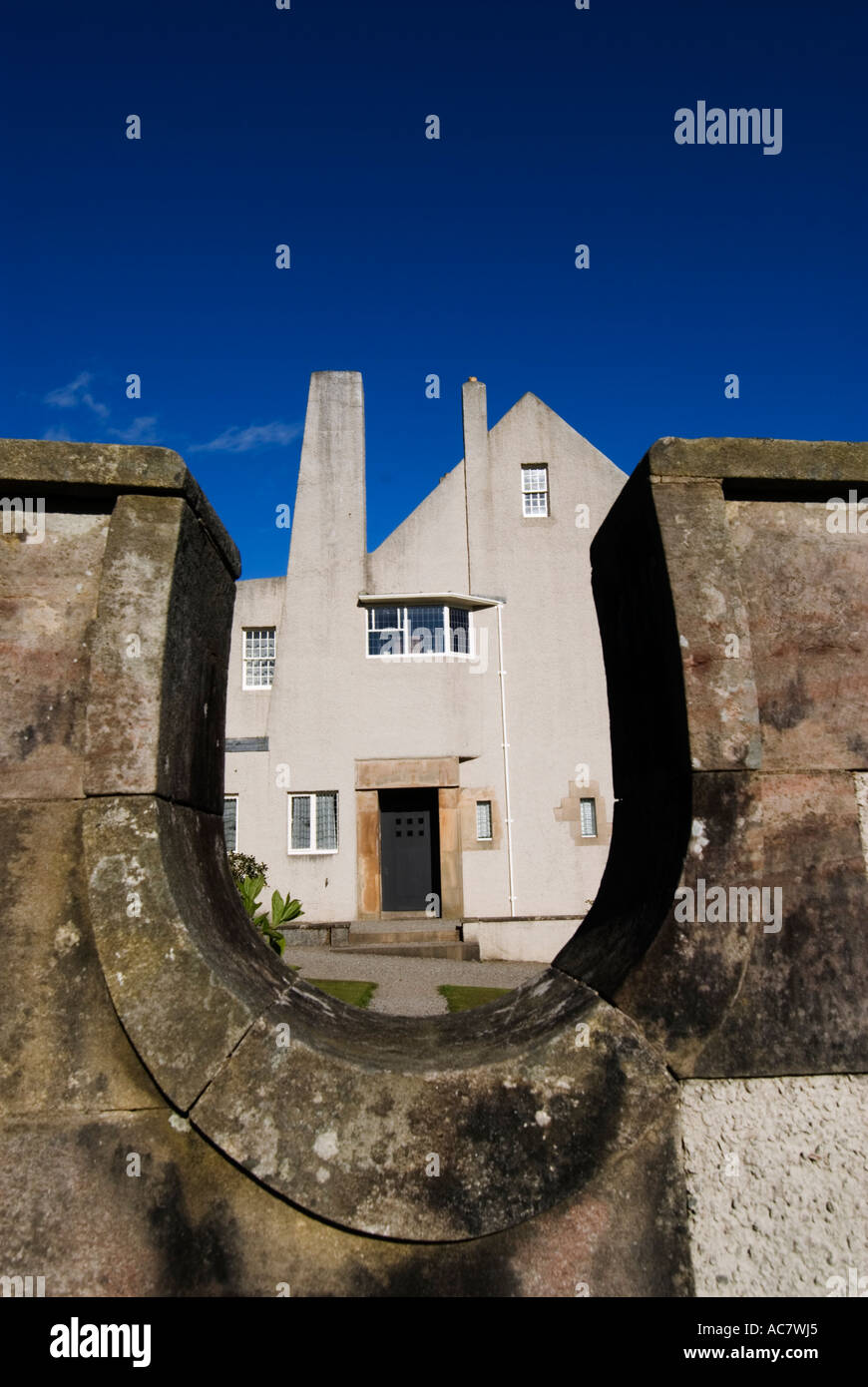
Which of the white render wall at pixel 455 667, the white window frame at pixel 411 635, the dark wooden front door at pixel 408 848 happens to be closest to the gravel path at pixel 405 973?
the white render wall at pixel 455 667

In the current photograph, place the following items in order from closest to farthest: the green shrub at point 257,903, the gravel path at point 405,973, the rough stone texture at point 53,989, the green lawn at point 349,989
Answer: the rough stone texture at point 53,989 < the green lawn at point 349,989 < the gravel path at point 405,973 < the green shrub at point 257,903

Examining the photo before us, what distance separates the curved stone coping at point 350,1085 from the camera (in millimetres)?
1938

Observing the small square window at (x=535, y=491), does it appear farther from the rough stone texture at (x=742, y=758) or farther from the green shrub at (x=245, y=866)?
the rough stone texture at (x=742, y=758)

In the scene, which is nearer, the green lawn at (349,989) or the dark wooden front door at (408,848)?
the green lawn at (349,989)

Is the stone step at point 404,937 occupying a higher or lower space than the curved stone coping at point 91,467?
lower

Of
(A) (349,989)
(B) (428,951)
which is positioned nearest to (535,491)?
(B) (428,951)

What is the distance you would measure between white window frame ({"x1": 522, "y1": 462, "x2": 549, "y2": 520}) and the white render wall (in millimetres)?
165

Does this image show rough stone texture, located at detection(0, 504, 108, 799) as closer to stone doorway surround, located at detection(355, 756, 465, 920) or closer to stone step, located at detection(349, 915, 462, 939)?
stone step, located at detection(349, 915, 462, 939)

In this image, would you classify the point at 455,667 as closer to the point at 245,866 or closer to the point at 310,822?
the point at 310,822

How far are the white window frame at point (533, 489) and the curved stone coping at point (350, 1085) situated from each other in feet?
55.3

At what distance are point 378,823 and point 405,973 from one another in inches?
191

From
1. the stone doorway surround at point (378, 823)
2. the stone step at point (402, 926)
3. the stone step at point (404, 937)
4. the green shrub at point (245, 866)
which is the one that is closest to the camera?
the stone step at point (404, 937)

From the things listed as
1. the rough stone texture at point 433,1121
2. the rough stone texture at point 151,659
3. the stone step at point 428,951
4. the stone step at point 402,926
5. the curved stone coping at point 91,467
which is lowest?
the stone step at point 428,951

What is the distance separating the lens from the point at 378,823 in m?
17.1
